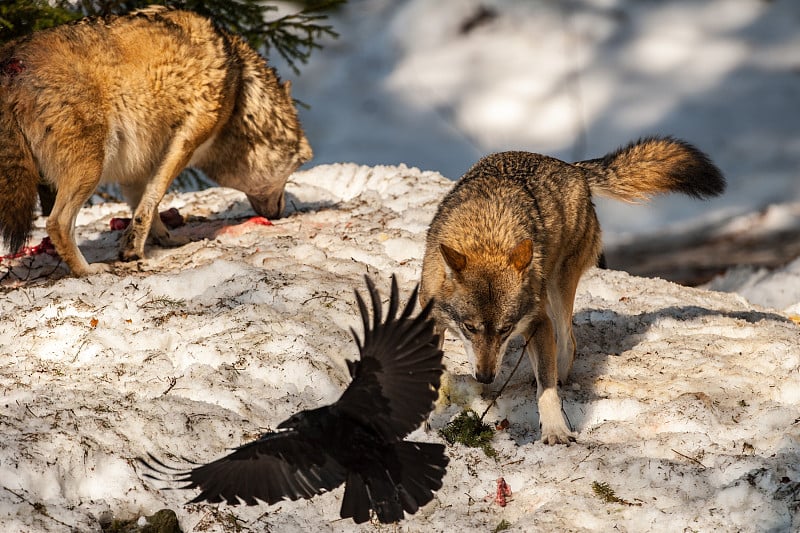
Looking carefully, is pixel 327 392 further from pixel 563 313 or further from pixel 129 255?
pixel 129 255

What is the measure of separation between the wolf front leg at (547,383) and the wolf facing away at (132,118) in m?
4.09

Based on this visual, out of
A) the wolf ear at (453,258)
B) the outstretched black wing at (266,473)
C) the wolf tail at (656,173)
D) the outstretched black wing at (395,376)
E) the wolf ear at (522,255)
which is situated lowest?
the outstretched black wing at (266,473)

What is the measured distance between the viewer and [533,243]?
507 centimetres

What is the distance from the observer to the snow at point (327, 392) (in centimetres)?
383

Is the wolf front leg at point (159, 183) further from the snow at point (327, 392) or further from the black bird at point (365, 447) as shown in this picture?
the black bird at point (365, 447)

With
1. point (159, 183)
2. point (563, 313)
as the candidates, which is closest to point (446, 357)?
point (563, 313)

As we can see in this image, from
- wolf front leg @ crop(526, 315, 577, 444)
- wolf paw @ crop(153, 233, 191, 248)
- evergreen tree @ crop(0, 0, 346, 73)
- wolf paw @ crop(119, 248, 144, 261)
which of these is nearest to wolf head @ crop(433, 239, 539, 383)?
wolf front leg @ crop(526, 315, 577, 444)

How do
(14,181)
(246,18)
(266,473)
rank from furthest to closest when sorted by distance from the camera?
(246,18) → (14,181) → (266,473)

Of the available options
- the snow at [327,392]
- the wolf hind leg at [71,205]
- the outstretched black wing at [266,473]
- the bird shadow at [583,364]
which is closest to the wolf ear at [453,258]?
the bird shadow at [583,364]

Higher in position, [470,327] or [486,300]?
[486,300]

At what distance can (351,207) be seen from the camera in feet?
29.7

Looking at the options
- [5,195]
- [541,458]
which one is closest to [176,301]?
[5,195]

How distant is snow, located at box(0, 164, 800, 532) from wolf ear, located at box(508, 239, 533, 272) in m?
1.01

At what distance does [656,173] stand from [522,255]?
6.34ft
